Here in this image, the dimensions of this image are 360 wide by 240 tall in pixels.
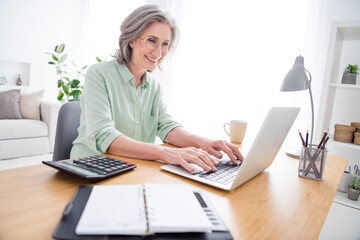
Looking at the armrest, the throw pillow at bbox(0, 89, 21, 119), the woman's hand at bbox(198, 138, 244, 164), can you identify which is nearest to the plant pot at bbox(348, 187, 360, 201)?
the woman's hand at bbox(198, 138, 244, 164)

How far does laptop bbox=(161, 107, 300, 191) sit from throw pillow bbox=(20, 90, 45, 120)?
2979 millimetres

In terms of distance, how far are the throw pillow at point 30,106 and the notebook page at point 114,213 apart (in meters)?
3.11

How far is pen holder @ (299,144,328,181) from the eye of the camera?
0.86 metres

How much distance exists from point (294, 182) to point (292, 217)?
287mm

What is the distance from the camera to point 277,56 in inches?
89.1

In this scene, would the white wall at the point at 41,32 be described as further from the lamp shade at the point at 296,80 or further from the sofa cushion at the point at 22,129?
the lamp shade at the point at 296,80

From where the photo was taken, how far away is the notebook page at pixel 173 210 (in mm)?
402

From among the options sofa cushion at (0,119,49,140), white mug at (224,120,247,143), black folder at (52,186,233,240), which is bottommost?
sofa cushion at (0,119,49,140)

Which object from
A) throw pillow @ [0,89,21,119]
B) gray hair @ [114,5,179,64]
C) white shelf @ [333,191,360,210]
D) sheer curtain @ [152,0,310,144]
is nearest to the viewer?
gray hair @ [114,5,179,64]

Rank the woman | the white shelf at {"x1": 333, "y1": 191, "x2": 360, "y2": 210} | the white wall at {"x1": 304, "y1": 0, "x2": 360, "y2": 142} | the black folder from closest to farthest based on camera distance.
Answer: the black folder
the woman
the white shelf at {"x1": 333, "y1": 191, "x2": 360, "y2": 210}
the white wall at {"x1": 304, "y1": 0, "x2": 360, "y2": 142}

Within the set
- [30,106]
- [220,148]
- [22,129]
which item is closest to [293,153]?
[220,148]

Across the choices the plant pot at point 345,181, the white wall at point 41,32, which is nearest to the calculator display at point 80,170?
the plant pot at point 345,181

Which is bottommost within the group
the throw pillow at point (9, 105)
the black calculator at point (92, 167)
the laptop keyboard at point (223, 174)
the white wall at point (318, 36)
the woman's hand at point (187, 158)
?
the throw pillow at point (9, 105)

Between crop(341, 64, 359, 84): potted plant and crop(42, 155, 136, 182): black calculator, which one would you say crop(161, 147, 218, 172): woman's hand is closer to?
crop(42, 155, 136, 182): black calculator
